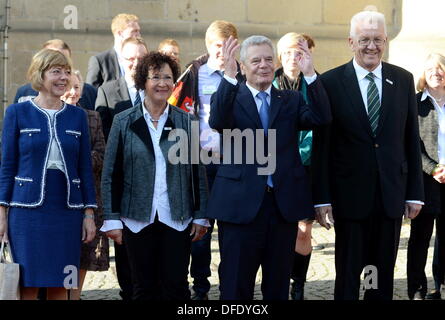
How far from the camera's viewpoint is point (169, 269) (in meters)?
6.53

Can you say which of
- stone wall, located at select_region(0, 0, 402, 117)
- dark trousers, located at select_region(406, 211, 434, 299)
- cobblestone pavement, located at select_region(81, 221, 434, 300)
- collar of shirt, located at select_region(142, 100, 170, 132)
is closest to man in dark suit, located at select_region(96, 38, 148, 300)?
cobblestone pavement, located at select_region(81, 221, 434, 300)

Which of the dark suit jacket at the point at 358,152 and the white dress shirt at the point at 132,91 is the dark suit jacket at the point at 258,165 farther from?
the white dress shirt at the point at 132,91

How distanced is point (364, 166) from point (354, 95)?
1.58 feet

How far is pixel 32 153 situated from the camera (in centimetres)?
645

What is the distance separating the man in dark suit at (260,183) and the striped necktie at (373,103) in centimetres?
41

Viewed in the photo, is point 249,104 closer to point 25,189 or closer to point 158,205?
point 158,205

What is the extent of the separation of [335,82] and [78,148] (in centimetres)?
178

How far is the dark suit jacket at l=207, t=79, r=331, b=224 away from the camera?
247 inches

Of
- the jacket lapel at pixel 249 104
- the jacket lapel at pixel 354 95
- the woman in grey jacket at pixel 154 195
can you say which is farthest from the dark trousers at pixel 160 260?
the jacket lapel at pixel 354 95

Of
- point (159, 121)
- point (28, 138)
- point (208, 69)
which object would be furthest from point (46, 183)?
point (208, 69)

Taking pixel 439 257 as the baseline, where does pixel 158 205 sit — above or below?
above

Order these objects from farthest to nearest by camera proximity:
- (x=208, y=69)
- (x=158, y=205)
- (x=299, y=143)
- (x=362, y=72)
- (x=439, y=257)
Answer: (x=439, y=257), (x=208, y=69), (x=299, y=143), (x=362, y=72), (x=158, y=205)

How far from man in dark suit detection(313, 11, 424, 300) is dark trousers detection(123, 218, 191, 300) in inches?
37.9
